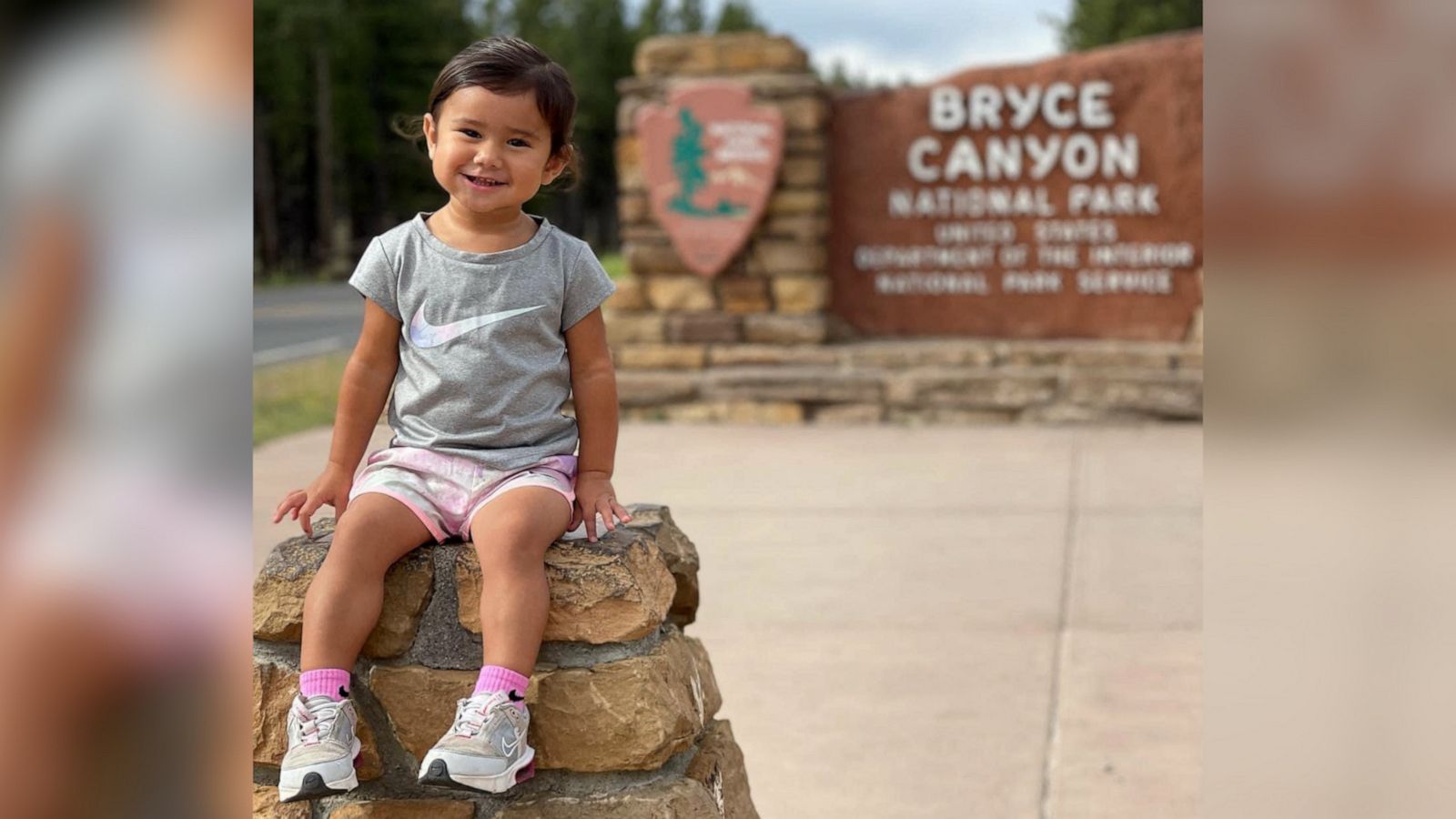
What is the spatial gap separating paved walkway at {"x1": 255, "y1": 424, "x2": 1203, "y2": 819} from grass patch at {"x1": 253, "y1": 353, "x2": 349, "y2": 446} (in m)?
1.14

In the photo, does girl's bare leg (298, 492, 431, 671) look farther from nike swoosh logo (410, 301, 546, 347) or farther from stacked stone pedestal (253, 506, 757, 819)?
nike swoosh logo (410, 301, 546, 347)

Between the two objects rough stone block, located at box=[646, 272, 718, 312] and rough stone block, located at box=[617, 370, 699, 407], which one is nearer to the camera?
rough stone block, located at box=[617, 370, 699, 407]

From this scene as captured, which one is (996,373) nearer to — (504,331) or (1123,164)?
(1123,164)

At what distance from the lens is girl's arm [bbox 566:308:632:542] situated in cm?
214

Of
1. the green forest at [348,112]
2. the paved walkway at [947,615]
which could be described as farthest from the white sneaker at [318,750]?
the green forest at [348,112]

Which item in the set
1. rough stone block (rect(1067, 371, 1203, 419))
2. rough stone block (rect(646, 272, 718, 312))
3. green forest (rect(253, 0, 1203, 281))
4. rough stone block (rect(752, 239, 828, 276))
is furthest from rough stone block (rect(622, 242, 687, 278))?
green forest (rect(253, 0, 1203, 281))

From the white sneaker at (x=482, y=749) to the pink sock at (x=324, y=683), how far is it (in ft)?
0.53

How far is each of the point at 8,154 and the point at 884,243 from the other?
27.9 feet

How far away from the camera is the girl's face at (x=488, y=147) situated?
201 cm

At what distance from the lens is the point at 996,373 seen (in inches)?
345

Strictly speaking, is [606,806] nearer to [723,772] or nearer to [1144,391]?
[723,772]

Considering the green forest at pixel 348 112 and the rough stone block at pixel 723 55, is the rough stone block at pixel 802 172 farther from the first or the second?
the green forest at pixel 348 112

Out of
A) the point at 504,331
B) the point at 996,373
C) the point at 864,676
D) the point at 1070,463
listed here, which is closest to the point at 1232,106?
the point at 504,331

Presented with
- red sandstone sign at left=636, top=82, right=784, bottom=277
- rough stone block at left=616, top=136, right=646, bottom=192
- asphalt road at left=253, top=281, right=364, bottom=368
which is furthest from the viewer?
asphalt road at left=253, top=281, right=364, bottom=368
